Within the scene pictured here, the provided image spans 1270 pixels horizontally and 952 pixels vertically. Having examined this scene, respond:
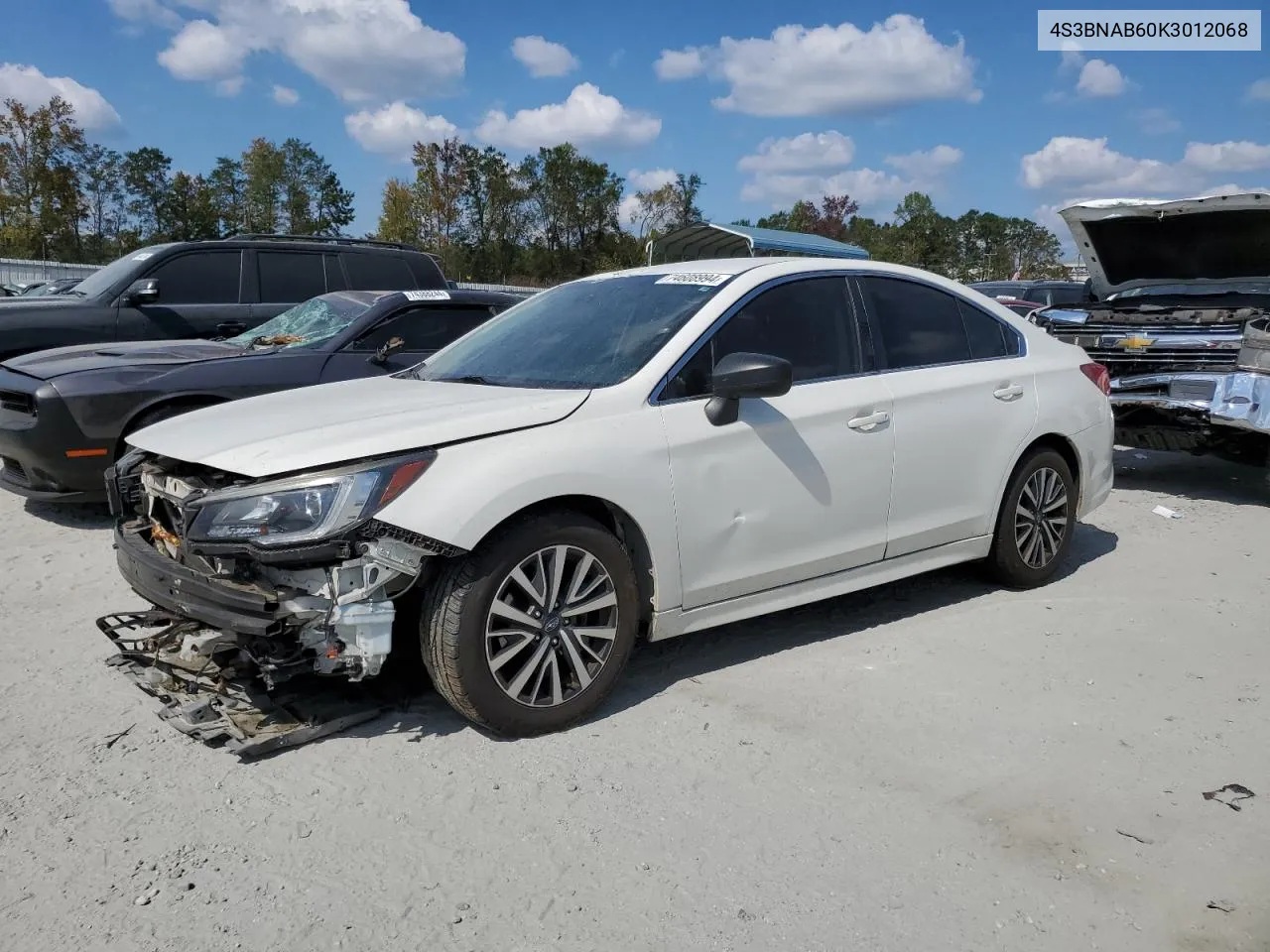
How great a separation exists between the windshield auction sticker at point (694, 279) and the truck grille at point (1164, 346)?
4.54 m

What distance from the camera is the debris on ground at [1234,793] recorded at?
3.16 metres

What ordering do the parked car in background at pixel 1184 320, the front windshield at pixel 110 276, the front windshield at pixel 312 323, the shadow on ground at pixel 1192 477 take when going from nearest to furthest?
the front windshield at pixel 312 323
the parked car in background at pixel 1184 320
the shadow on ground at pixel 1192 477
the front windshield at pixel 110 276

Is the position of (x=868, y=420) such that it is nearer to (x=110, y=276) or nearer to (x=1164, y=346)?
(x=1164, y=346)

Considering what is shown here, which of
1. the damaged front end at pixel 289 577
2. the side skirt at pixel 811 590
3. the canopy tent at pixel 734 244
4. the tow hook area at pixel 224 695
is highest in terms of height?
the canopy tent at pixel 734 244

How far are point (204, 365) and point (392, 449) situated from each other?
3.64 m

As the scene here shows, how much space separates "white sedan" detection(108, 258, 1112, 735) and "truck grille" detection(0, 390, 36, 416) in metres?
2.49

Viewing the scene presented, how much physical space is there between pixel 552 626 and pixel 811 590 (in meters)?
1.28

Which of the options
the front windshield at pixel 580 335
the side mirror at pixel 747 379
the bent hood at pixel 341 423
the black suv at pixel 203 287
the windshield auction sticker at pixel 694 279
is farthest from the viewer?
the black suv at pixel 203 287

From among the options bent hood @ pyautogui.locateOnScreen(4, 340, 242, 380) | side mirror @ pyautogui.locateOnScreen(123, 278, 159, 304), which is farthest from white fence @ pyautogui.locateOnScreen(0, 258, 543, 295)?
bent hood @ pyautogui.locateOnScreen(4, 340, 242, 380)

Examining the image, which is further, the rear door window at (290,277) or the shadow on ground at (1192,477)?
the rear door window at (290,277)

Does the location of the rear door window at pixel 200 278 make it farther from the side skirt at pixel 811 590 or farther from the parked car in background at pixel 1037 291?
the parked car in background at pixel 1037 291

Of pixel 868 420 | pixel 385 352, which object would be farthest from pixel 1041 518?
pixel 385 352

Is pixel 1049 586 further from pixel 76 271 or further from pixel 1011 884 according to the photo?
pixel 76 271

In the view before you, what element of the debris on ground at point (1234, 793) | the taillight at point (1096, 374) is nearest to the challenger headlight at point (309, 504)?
the debris on ground at point (1234, 793)
